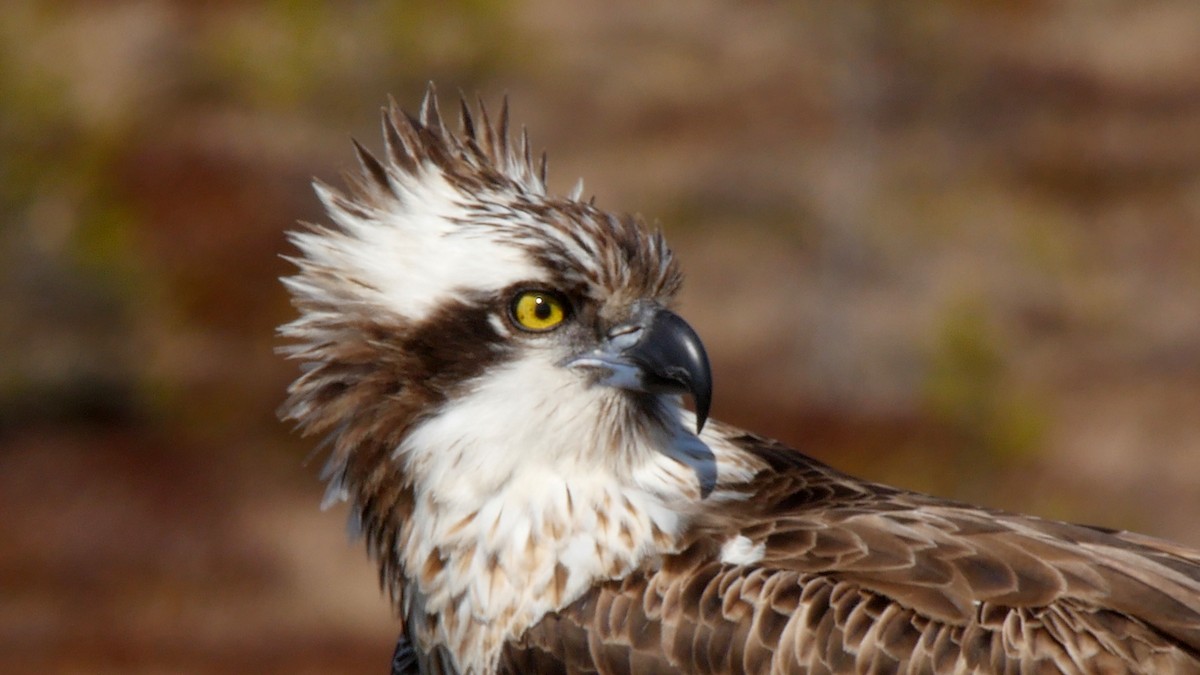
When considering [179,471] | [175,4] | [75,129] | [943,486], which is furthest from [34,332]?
[943,486]

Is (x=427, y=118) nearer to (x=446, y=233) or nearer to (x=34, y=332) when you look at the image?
(x=446, y=233)

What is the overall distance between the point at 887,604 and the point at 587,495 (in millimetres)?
981

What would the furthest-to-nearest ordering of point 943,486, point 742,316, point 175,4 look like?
point 175,4
point 742,316
point 943,486

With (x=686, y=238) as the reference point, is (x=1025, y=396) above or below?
below

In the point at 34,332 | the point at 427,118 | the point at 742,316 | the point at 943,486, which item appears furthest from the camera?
the point at 742,316

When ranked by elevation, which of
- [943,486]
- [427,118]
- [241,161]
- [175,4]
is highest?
[175,4]

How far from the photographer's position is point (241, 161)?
2362 centimetres

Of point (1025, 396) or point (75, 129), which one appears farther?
point (75, 129)

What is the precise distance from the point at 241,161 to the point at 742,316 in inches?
328

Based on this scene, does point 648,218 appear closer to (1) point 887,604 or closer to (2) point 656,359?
(2) point 656,359

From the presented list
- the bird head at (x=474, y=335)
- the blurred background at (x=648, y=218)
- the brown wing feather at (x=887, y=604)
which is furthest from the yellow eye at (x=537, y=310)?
the blurred background at (x=648, y=218)

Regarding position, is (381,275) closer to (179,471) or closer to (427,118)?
(427,118)

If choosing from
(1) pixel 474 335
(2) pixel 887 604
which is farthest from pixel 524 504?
(2) pixel 887 604

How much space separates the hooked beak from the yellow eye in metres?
0.14
